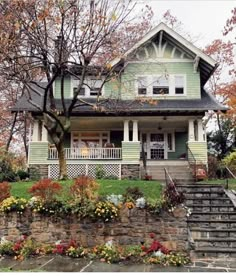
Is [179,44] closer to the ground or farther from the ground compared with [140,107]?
farther from the ground

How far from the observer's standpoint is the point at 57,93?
1912 centimetres

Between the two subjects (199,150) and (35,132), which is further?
(35,132)

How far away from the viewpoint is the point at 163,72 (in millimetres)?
18828

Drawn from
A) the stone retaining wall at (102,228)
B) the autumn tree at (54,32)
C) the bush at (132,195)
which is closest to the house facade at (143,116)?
the autumn tree at (54,32)

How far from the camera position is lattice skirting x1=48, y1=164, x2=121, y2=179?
56.2 feet

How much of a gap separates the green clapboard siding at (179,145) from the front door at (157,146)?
20.7 inches

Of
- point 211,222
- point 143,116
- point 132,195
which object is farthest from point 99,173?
point 211,222

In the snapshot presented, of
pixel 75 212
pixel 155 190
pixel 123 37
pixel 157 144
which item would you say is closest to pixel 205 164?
pixel 157 144

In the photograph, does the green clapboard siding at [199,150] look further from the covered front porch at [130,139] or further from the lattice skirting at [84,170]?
the lattice skirting at [84,170]

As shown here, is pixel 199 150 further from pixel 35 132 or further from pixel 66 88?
pixel 35 132

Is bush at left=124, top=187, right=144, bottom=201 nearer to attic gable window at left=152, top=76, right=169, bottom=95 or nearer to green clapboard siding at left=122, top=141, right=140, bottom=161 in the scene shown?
green clapboard siding at left=122, top=141, right=140, bottom=161

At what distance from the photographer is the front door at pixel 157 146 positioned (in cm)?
1973

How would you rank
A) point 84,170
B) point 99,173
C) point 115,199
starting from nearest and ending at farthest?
point 115,199
point 99,173
point 84,170

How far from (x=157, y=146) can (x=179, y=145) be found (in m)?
1.31
